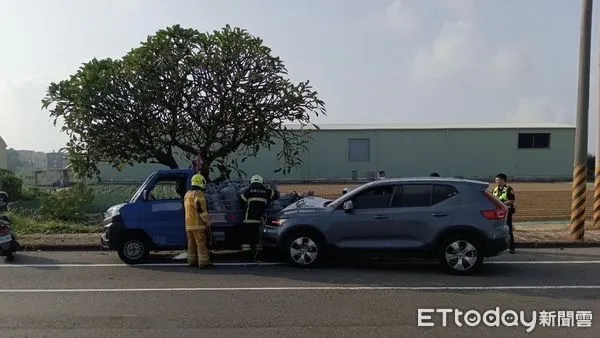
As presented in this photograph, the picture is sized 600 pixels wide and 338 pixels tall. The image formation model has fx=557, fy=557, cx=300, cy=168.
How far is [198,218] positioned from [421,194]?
381 centimetres

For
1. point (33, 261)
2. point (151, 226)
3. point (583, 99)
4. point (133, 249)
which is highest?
point (583, 99)

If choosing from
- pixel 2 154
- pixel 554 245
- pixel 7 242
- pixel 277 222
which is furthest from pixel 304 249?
pixel 2 154

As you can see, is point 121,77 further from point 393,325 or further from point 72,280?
point 393,325

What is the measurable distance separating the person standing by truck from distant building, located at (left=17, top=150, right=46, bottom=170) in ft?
219

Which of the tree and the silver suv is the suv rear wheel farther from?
the tree

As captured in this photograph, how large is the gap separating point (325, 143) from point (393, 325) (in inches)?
1472

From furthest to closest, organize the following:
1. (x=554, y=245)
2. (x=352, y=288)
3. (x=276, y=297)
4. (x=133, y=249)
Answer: (x=554, y=245) → (x=133, y=249) → (x=352, y=288) → (x=276, y=297)

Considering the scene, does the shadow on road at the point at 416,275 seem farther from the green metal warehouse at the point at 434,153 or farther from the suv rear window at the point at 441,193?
the green metal warehouse at the point at 434,153

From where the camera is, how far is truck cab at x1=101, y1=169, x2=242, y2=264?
10.2 m

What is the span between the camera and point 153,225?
1027 centimetres

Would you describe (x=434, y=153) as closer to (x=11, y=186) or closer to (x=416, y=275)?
(x=11, y=186)

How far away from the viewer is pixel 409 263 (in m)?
10.1

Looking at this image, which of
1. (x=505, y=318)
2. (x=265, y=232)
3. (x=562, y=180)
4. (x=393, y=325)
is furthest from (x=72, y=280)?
(x=562, y=180)

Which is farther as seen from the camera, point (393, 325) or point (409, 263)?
point (409, 263)
